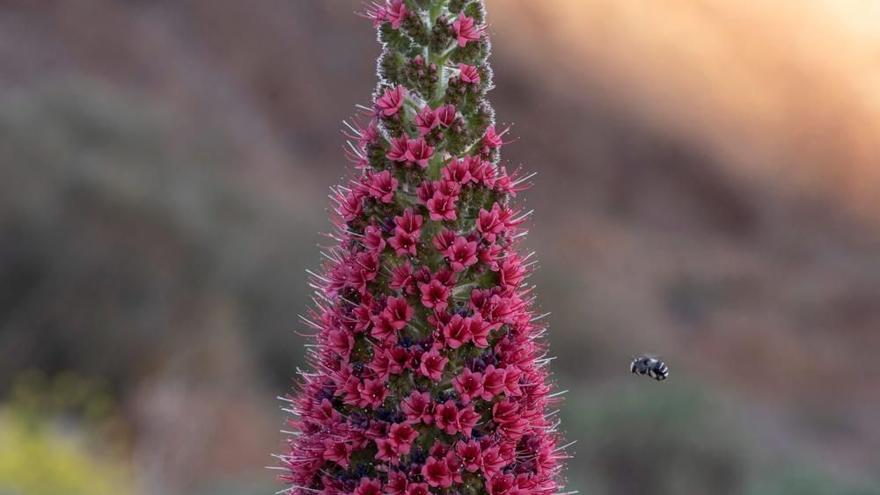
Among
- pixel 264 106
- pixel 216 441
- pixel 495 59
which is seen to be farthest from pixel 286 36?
pixel 216 441

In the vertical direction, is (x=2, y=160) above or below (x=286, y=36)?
below

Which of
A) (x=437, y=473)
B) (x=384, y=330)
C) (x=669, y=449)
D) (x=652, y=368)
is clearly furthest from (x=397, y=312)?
(x=669, y=449)

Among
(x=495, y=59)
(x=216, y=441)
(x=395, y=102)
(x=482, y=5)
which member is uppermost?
(x=495, y=59)

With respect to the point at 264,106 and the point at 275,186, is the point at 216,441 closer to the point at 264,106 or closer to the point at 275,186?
the point at 275,186

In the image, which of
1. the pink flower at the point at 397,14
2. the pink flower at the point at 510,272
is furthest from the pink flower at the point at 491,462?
the pink flower at the point at 397,14

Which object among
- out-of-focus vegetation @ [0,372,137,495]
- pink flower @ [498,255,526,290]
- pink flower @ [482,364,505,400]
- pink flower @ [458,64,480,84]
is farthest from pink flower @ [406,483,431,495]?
out-of-focus vegetation @ [0,372,137,495]

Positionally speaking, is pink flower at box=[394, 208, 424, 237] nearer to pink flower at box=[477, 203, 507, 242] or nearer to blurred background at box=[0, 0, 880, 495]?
pink flower at box=[477, 203, 507, 242]
